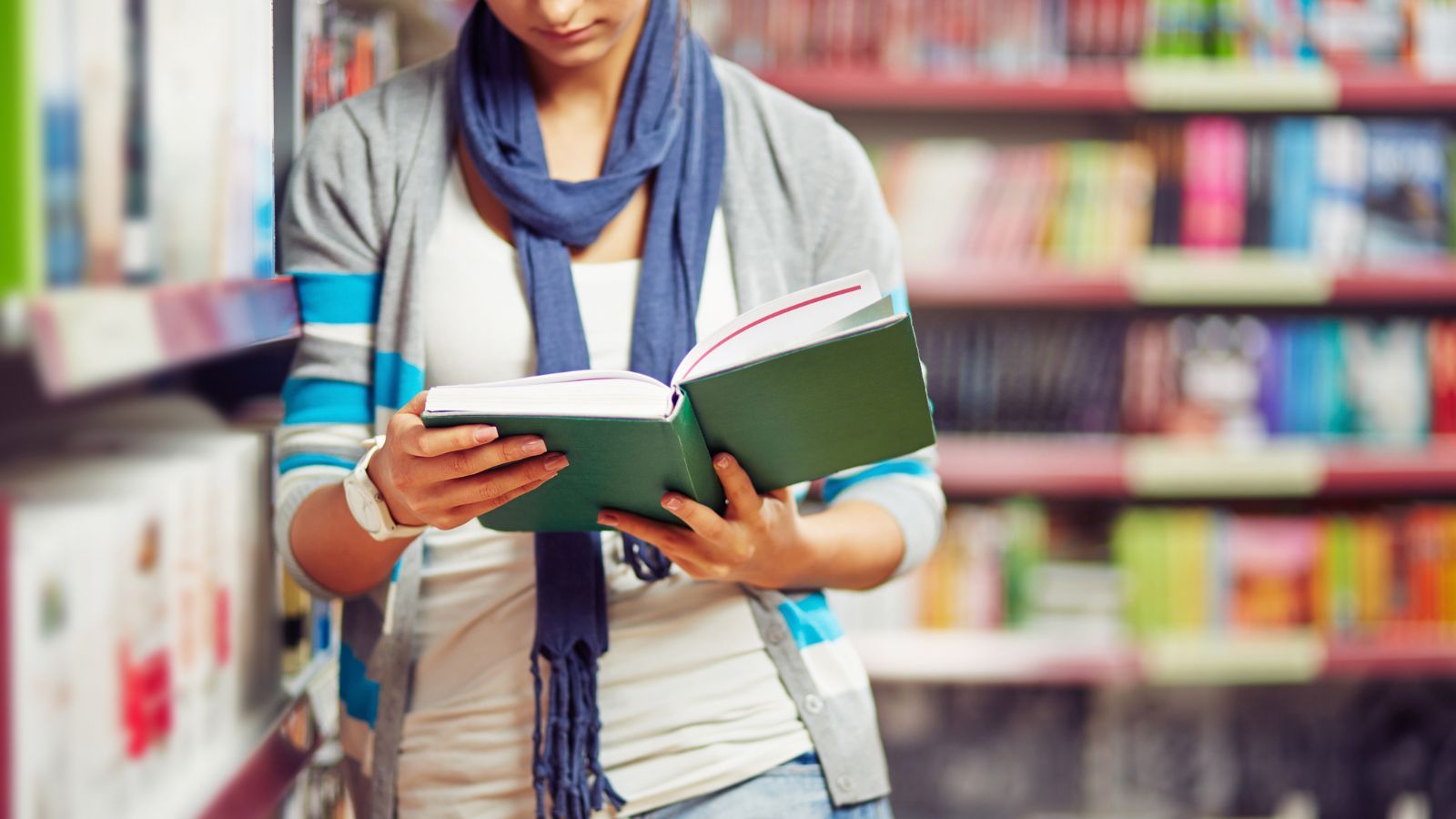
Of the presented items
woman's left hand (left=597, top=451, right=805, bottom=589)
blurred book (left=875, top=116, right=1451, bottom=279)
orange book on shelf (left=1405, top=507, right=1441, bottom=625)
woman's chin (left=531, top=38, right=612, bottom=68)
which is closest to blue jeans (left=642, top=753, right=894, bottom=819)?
woman's left hand (left=597, top=451, right=805, bottom=589)

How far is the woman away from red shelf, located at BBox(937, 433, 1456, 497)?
54.2 inches

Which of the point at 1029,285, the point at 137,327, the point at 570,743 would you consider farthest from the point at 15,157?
the point at 1029,285

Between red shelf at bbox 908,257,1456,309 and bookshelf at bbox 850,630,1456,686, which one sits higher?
red shelf at bbox 908,257,1456,309

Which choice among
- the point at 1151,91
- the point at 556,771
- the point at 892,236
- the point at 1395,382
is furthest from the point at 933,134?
the point at 556,771

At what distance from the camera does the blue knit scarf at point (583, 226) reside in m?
0.97

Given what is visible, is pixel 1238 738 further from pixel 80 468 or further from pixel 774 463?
pixel 80 468

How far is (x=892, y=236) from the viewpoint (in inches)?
45.0

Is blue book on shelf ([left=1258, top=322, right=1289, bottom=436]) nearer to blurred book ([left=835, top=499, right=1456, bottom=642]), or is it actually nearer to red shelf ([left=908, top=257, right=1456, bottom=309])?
red shelf ([left=908, top=257, right=1456, bottom=309])

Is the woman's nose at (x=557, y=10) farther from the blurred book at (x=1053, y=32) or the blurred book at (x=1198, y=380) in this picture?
the blurred book at (x=1198, y=380)

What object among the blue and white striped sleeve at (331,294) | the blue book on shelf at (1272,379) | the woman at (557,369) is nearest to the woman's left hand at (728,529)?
the woman at (557,369)

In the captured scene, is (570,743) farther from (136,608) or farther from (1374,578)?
(1374,578)

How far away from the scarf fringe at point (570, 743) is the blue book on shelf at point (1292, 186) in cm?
195

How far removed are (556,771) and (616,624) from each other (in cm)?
13

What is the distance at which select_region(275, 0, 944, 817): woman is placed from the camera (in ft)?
3.24
